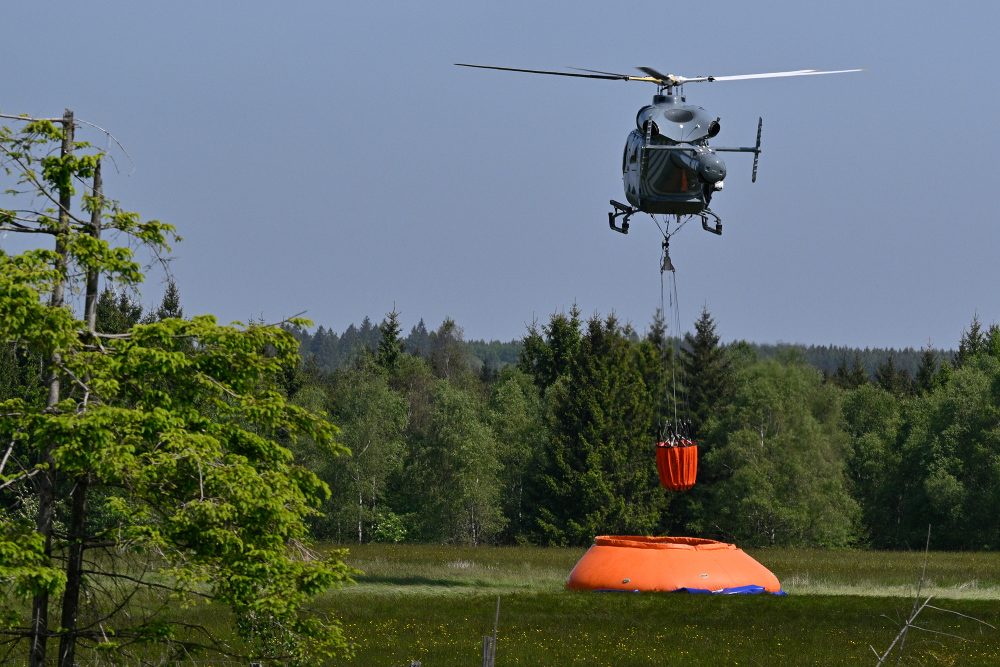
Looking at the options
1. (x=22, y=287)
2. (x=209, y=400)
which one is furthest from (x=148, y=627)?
(x=22, y=287)

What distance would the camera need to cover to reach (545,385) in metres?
109

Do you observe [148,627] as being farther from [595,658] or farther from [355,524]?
[355,524]

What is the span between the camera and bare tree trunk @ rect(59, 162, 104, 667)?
16719mm

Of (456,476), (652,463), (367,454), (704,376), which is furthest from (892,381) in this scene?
(367,454)

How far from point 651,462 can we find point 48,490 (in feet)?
237

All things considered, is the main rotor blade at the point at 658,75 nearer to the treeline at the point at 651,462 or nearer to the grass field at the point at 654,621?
the grass field at the point at 654,621

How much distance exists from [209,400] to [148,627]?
2871 millimetres

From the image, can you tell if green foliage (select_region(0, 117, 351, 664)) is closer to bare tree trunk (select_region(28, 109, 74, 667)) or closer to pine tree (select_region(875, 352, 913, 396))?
Answer: bare tree trunk (select_region(28, 109, 74, 667))

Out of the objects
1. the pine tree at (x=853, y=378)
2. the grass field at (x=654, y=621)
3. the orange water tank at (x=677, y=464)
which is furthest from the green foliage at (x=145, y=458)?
the pine tree at (x=853, y=378)

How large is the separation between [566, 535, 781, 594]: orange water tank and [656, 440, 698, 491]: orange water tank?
4045 millimetres

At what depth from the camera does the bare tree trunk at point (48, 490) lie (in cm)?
1638

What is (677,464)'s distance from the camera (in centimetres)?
3812

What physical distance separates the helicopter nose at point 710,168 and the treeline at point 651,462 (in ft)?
163

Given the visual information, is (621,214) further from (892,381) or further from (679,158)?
(892,381)
